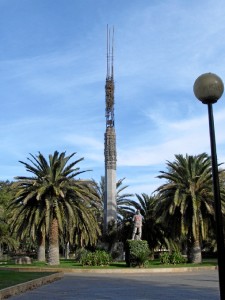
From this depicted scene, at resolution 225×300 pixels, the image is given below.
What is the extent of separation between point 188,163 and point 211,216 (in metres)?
4.09

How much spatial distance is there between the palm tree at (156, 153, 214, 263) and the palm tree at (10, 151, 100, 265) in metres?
5.34

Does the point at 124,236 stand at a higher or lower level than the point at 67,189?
lower

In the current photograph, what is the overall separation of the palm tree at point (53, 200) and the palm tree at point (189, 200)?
5340 mm

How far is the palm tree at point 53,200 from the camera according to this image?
2980 cm

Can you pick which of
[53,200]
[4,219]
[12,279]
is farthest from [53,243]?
[4,219]

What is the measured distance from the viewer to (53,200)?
3000 cm

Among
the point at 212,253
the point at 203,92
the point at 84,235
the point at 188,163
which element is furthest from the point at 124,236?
the point at 203,92

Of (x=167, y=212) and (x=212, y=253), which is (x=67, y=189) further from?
(x=212, y=253)

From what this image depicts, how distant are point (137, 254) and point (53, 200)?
668 centimetres

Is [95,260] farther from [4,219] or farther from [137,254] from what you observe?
[4,219]

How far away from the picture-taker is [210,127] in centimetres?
635

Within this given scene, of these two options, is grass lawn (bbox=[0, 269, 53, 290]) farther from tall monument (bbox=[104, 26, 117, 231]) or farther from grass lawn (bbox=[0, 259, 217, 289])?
tall monument (bbox=[104, 26, 117, 231])

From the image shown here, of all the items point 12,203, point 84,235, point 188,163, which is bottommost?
point 84,235

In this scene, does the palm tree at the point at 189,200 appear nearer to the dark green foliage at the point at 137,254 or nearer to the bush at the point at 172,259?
the bush at the point at 172,259
